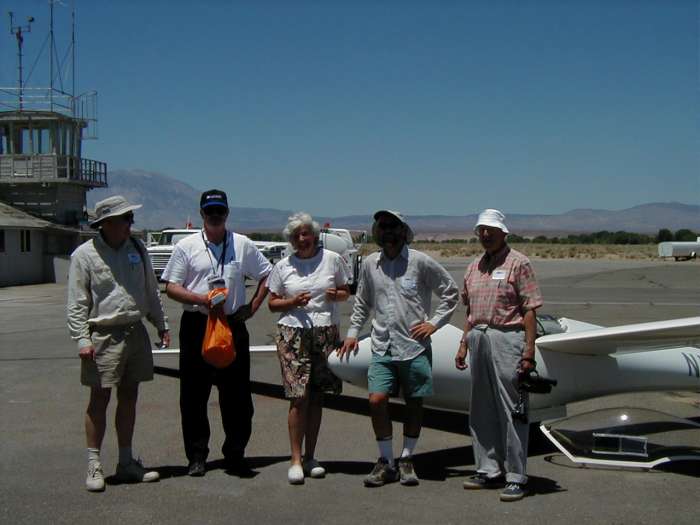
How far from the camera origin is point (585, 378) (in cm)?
662

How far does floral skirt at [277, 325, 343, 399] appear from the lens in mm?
5363

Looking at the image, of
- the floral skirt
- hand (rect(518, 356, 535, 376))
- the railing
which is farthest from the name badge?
the railing

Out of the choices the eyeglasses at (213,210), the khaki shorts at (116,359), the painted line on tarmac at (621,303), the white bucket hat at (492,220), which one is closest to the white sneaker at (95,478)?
the khaki shorts at (116,359)

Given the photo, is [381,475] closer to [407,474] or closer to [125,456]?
[407,474]

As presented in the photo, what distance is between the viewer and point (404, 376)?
5.26m

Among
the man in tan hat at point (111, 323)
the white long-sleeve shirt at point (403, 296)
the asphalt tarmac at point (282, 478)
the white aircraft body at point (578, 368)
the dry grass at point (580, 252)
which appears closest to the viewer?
the asphalt tarmac at point (282, 478)

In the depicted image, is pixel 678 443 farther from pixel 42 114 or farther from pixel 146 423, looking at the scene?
pixel 42 114

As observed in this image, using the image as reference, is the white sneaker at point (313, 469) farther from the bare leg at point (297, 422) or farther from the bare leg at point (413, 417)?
the bare leg at point (413, 417)

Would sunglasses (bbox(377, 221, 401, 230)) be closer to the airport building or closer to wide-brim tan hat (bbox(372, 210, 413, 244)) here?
wide-brim tan hat (bbox(372, 210, 413, 244))

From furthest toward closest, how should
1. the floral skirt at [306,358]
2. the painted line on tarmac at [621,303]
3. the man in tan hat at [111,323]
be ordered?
the painted line on tarmac at [621,303] < the floral skirt at [306,358] < the man in tan hat at [111,323]

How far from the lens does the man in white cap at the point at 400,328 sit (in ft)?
17.2

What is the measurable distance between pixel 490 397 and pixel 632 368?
2.10m

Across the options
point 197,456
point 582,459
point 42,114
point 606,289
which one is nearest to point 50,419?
point 197,456

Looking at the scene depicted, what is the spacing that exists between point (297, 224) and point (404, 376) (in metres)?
1.29
